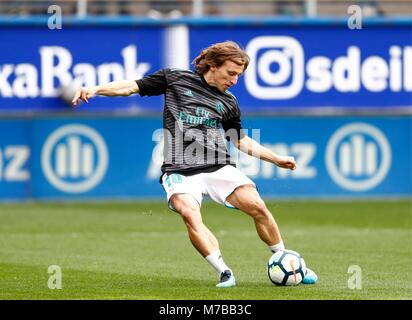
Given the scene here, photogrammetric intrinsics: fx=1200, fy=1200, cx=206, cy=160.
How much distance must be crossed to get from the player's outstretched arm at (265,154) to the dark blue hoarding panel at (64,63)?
10519 mm

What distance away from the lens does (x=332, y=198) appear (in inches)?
870

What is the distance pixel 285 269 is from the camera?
10.9m

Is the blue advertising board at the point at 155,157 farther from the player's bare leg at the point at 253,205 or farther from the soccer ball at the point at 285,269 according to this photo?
the soccer ball at the point at 285,269

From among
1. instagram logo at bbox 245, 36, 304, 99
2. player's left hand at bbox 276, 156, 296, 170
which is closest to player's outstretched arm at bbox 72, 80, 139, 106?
player's left hand at bbox 276, 156, 296, 170

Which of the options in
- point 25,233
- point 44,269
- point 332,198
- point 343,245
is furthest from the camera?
point 332,198

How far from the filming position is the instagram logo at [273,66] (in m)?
22.2

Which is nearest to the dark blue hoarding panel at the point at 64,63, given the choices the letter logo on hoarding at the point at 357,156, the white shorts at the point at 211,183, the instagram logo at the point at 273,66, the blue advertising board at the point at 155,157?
the blue advertising board at the point at 155,157

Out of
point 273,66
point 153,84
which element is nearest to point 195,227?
point 153,84

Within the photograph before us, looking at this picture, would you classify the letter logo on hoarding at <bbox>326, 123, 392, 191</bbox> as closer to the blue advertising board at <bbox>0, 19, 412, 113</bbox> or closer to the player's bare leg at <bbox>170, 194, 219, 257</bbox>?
the blue advertising board at <bbox>0, 19, 412, 113</bbox>

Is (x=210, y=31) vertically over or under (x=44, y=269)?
over

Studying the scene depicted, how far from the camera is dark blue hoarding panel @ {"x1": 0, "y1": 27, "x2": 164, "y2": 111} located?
2155cm
